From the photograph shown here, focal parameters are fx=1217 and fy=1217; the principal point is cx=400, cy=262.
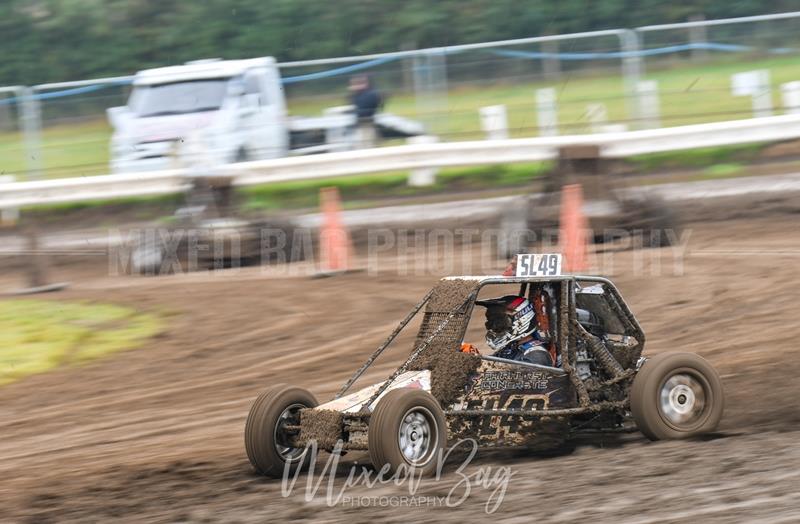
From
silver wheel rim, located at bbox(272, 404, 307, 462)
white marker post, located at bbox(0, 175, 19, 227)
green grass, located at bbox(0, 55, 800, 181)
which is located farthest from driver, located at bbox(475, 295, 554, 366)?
white marker post, located at bbox(0, 175, 19, 227)

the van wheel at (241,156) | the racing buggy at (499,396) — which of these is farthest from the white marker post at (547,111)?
the racing buggy at (499,396)

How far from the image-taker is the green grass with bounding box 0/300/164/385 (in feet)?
33.1

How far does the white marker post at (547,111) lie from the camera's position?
1496 centimetres

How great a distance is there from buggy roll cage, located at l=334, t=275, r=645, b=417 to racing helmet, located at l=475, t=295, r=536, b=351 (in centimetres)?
14

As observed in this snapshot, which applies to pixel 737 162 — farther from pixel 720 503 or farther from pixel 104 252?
pixel 720 503

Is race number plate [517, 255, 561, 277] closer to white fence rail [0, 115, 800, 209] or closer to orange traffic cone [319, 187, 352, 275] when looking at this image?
orange traffic cone [319, 187, 352, 275]

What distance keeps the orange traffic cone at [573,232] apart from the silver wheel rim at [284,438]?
5.48 meters

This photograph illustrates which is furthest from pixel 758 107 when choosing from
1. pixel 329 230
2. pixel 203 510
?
pixel 203 510

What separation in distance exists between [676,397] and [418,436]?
164cm

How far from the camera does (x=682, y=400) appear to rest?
6879 mm

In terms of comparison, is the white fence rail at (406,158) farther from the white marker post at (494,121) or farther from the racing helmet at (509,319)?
the racing helmet at (509,319)

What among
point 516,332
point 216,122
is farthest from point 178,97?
point 516,332

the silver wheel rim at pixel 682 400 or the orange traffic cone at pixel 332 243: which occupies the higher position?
the orange traffic cone at pixel 332 243

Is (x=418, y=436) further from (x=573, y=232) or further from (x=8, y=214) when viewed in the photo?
(x=8, y=214)
